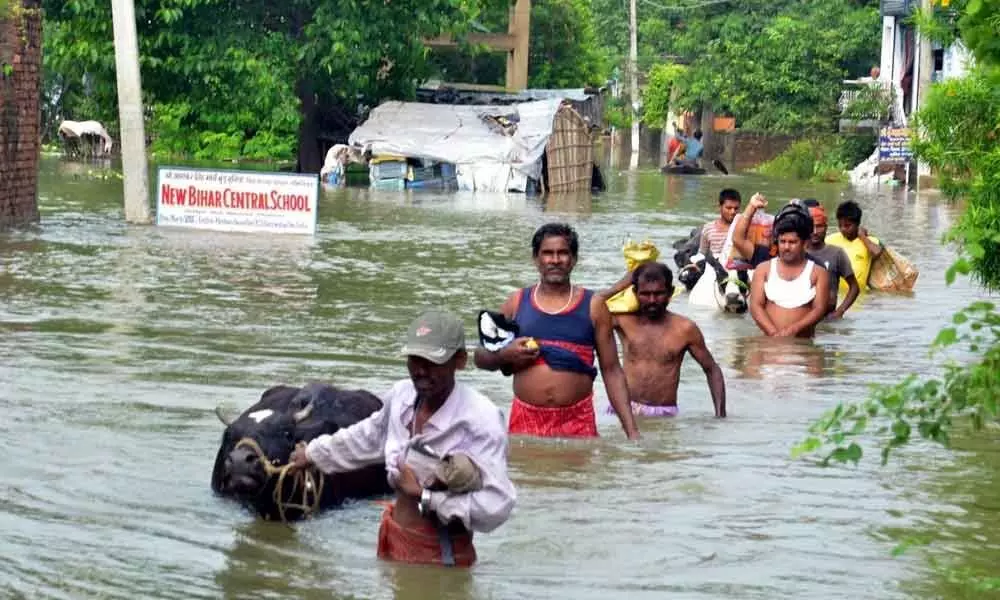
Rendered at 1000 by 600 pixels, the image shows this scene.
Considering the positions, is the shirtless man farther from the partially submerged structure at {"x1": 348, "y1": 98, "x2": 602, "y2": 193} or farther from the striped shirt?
the partially submerged structure at {"x1": 348, "y1": 98, "x2": 602, "y2": 193}

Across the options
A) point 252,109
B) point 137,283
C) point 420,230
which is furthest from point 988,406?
point 252,109

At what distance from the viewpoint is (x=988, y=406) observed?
4.88 metres

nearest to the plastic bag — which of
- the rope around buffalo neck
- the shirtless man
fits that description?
the shirtless man

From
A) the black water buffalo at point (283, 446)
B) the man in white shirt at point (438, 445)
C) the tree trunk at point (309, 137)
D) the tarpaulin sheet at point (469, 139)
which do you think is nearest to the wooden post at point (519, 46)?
the tree trunk at point (309, 137)

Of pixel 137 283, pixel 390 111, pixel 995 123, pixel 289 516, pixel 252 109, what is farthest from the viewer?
pixel 390 111

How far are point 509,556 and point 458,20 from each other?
30557 mm

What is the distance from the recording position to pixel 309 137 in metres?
41.2

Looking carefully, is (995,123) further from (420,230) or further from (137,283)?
(420,230)

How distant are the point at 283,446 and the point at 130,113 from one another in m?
17.3

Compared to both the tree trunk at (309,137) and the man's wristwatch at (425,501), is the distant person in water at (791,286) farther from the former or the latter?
the tree trunk at (309,137)

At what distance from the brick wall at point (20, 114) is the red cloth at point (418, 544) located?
16.8 m

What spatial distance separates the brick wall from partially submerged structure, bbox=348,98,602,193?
46.8 feet

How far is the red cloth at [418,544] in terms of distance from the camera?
6.68 meters

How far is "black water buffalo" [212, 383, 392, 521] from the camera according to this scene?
771cm
